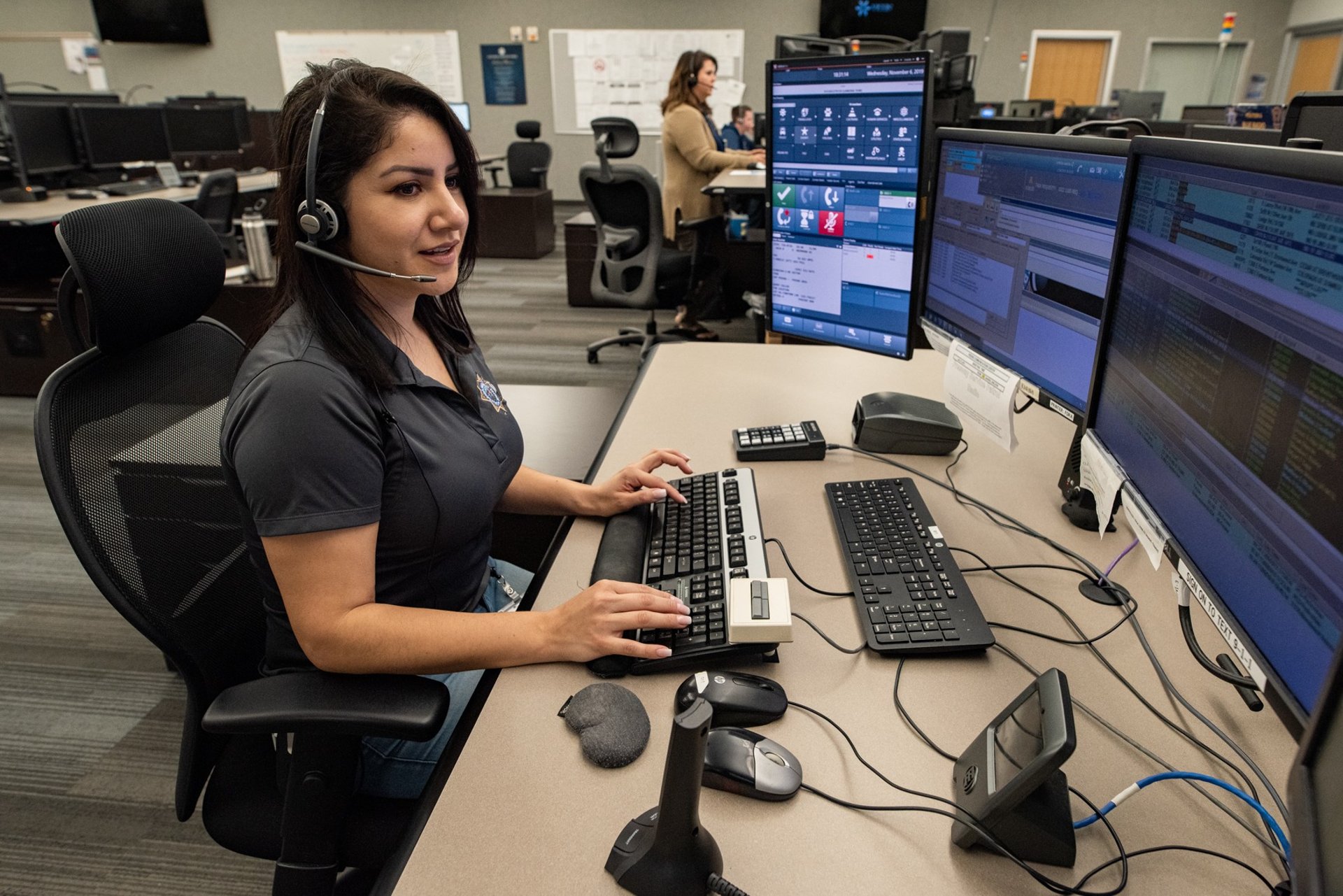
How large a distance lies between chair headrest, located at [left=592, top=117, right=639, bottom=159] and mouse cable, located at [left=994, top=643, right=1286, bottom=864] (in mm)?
3080

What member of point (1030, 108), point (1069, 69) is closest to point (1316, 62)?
point (1069, 69)

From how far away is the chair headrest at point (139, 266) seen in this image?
0.86 metres

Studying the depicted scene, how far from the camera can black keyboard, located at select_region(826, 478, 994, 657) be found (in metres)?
0.81

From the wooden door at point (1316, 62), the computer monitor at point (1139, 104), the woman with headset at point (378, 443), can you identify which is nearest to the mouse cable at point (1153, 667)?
the woman with headset at point (378, 443)

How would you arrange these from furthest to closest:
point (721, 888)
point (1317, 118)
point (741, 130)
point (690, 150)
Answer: point (741, 130)
point (690, 150)
point (1317, 118)
point (721, 888)

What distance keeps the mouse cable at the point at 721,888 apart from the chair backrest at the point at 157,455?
0.66 metres

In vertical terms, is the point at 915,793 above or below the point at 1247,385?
below

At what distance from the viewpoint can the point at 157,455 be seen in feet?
3.19

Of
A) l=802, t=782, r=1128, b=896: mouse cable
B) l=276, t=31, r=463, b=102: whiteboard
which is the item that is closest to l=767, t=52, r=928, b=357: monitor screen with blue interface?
l=802, t=782, r=1128, b=896: mouse cable

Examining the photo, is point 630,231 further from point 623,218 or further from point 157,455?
point 157,455

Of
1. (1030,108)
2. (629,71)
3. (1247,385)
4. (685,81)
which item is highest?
(629,71)

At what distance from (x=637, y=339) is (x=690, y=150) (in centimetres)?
100

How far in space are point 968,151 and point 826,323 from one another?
41 cm

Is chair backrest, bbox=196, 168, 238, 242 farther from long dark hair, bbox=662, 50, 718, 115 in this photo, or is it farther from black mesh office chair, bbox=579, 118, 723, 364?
long dark hair, bbox=662, 50, 718, 115
